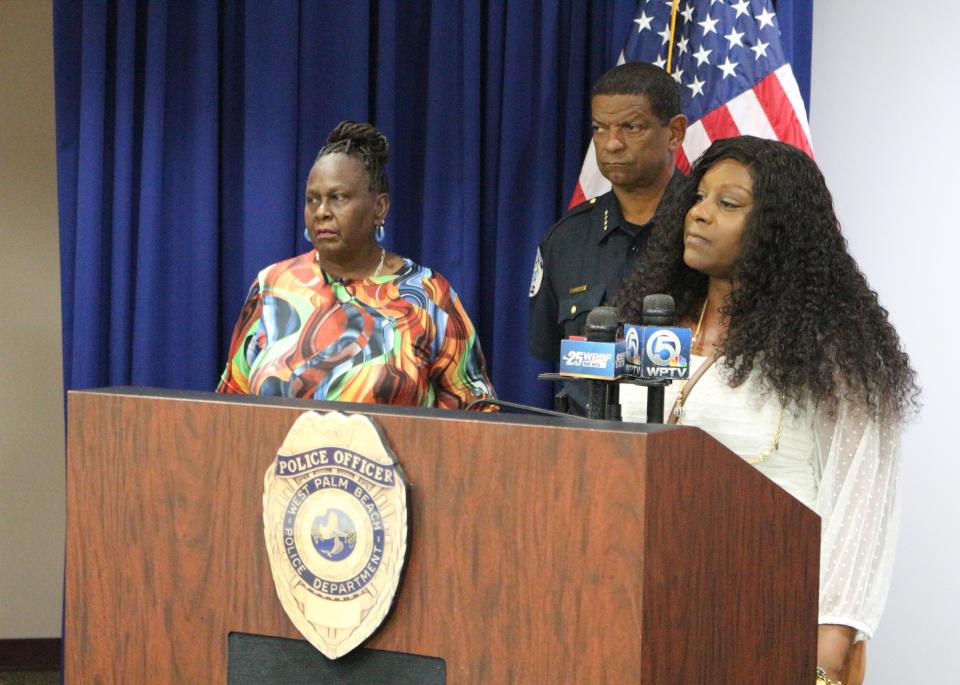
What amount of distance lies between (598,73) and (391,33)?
0.60m

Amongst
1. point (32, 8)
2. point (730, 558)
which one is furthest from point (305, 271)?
point (32, 8)

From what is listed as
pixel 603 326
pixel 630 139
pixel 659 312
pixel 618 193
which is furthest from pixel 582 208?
pixel 603 326

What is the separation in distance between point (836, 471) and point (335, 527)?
0.90 metres

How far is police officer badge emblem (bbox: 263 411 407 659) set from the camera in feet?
3.80

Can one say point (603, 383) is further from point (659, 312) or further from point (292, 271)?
point (292, 271)

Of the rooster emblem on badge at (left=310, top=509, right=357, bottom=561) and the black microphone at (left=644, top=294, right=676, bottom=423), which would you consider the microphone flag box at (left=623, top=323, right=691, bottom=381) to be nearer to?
the black microphone at (left=644, top=294, right=676, bottom=423)

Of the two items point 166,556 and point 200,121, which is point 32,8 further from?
point 166,556

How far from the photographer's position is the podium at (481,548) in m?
1.09

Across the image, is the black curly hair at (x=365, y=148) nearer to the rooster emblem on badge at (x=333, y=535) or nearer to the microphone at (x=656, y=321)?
the microphone at (x=656, y=321)

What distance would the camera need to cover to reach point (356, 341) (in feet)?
7.96

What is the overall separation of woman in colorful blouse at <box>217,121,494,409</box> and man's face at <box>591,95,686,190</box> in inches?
18.5

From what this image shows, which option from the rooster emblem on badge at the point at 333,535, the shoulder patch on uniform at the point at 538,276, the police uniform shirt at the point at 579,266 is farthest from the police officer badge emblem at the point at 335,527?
the shoulder patch on uniform at the point at 538,276

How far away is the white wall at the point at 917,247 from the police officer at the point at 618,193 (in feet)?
2.95

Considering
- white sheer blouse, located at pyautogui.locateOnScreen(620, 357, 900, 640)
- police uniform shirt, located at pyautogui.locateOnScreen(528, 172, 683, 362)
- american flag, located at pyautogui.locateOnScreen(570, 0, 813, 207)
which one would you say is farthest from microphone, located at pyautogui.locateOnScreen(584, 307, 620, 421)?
american flag, located at pyautogui.locateOnScreen(570, 0, 813, 207)
